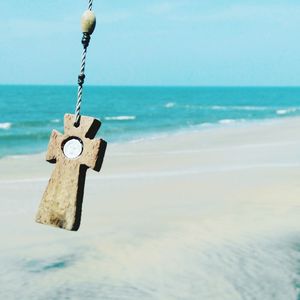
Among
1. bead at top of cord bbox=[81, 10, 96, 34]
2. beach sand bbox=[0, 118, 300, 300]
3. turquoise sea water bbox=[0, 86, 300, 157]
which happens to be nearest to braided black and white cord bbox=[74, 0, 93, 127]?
bead at top of cord bbox=[81, 10, 96, 34]

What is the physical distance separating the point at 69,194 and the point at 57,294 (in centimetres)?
341

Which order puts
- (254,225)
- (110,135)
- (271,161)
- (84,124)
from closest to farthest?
(84,124) < (254,225) < (271,161) < (110,135)

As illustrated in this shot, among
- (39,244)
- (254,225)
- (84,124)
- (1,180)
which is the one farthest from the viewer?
(1,180)

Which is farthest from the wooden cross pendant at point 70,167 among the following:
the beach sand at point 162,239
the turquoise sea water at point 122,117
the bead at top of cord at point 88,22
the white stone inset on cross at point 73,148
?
the turquoise sea water at point 122,117

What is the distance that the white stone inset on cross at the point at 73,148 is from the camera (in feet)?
11.9

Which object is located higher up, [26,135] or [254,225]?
[26,135]

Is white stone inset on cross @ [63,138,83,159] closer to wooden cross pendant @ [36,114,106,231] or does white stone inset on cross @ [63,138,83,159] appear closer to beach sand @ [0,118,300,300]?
wooden cross pendant @ [36,114,106,231]

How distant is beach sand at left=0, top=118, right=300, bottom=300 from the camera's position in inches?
274

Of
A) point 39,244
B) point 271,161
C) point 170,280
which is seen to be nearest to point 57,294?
point 170,280

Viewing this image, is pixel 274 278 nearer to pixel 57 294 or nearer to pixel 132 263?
pixel 132 263

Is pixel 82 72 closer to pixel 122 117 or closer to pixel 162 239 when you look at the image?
pixel 162 239

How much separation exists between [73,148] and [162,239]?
5464mm

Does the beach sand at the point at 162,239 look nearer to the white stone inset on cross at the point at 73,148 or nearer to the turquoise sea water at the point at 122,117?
the white stone inset on cross at the point at 73,148

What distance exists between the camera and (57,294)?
674 cm
